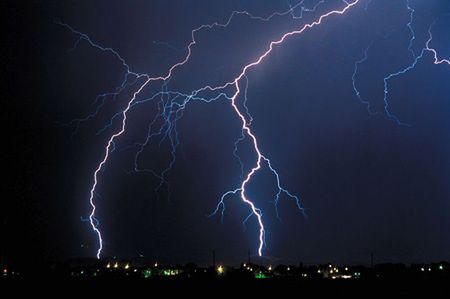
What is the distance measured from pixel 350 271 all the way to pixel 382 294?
20.6m

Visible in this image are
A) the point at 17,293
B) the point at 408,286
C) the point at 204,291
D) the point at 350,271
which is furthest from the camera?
the point at 350,271

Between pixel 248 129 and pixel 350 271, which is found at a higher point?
pixel 248 129

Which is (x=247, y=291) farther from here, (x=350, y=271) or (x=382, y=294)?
(x=350, y=271)

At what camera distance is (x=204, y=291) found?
12.9m

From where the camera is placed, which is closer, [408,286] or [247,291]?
[247,291]

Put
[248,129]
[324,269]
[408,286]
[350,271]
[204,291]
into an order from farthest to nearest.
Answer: [324,269] → [350,271] → [248,129] → [408,286] → [204,291]

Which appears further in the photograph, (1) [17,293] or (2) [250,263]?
(2) [250,263]

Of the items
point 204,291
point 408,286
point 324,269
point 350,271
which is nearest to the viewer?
point 204,291

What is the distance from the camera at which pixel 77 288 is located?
1331cm

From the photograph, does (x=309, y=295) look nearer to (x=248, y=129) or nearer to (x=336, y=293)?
(x=336, y=293)

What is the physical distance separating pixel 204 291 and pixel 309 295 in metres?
2.38

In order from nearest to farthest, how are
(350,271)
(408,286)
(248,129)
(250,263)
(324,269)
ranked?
(408,286) → (248,129) → (350,271) → (324,269) → (250,263)

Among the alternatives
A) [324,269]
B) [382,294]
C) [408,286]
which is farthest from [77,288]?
[324,269]

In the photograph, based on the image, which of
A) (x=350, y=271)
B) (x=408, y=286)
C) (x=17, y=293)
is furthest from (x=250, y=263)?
(x=17, y=293)
